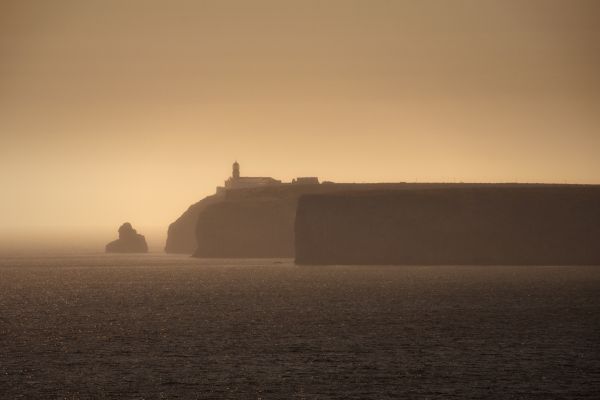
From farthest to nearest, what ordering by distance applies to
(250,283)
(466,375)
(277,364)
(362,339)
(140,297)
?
1. (250,283)
2. (140,297)
3. (362,339)
4. (277,364)
5. (466,375)

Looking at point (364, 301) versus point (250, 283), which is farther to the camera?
point (250, 283)

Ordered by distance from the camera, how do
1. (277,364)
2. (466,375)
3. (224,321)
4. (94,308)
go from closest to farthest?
(466,375), (277,364), (224,321), (94,308)

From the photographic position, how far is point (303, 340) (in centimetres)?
8644

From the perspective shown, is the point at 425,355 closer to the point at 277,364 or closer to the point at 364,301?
the point at 277,364

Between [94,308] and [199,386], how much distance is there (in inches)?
2322

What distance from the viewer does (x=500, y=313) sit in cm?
10912

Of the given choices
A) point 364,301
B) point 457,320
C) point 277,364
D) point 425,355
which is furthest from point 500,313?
point 277,364

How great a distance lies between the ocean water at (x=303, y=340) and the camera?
63.8 m

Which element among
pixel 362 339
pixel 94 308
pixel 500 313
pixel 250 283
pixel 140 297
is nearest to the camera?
pixel 362 339

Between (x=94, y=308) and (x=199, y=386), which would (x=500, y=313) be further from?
(x=199, y=386)

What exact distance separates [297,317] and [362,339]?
19.4 m

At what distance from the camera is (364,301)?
12281 centimetres

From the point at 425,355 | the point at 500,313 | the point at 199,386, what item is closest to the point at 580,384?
the point at 425,355

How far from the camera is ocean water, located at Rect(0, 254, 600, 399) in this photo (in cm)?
6384
